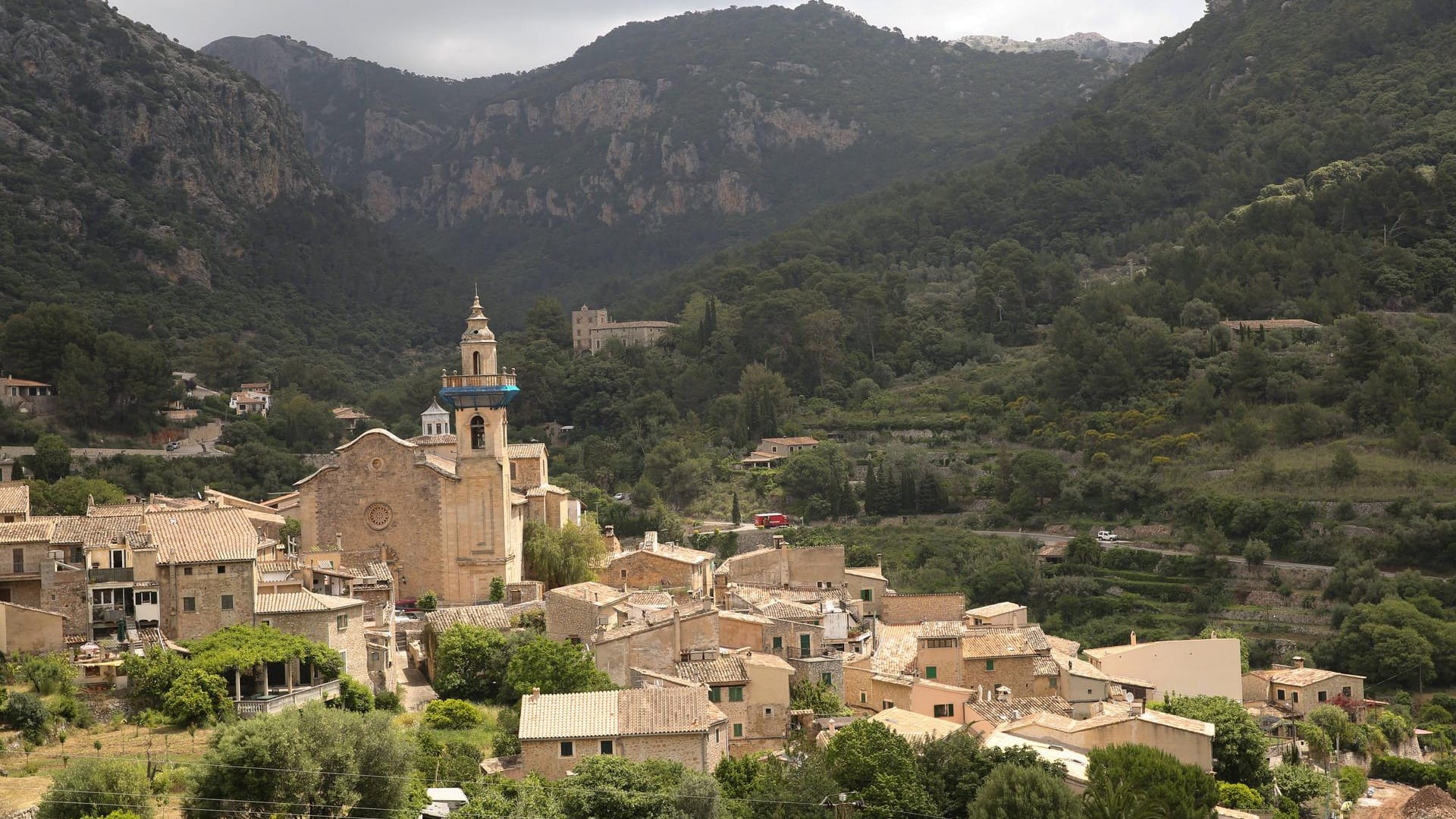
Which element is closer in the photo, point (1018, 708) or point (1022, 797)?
point (1022, 797)

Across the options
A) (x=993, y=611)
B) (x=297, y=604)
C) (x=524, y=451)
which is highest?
(x=524, y=451)

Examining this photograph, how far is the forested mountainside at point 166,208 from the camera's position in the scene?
84438mm

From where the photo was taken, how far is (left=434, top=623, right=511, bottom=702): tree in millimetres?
31062

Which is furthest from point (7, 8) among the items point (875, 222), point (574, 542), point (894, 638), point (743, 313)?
point (894, 638)

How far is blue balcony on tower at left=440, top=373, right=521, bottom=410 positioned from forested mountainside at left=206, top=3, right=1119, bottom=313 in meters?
112

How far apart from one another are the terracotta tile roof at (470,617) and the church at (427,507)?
7.74ft

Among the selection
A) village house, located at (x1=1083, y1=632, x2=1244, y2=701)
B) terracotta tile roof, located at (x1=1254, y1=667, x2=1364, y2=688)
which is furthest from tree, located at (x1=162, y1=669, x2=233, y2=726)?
terracotta tile roof, located at (x1=1254, y1=667, x2=1364, y2=688)

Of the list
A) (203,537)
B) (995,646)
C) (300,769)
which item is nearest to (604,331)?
(995,646)

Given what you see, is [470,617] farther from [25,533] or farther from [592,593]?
[25,533]

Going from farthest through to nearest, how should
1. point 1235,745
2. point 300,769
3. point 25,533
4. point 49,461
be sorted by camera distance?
point 49,461 → point 1235,745 → point 25,533 → point 300,769

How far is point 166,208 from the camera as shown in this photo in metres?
97.4

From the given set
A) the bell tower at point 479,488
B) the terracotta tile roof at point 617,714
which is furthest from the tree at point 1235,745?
the bell tower at point 479,488

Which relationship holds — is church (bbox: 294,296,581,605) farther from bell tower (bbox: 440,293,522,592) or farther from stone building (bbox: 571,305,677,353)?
stone building (bbox: 571,305,677,353)

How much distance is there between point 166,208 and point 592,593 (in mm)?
71069
